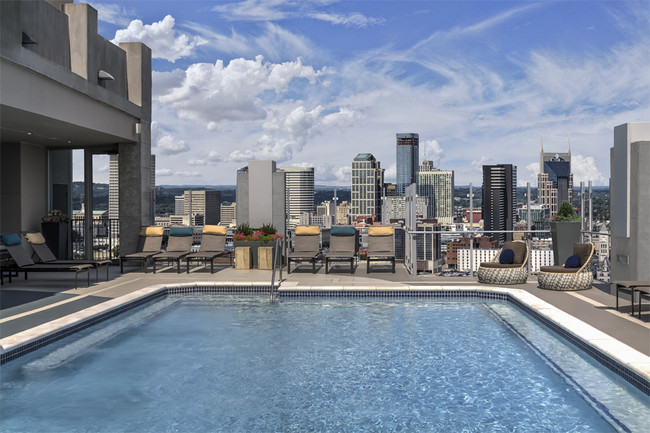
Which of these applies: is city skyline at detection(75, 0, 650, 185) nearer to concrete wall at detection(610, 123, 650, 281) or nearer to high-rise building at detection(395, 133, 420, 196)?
concrete wall at detection(610, 123, 650, 281)

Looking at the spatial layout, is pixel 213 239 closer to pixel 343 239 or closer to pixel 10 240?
pixel 343 239

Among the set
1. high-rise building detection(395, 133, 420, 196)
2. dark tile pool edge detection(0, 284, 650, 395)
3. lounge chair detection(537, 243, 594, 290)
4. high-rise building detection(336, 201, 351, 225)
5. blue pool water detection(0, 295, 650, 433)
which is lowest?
blue pool water detection(0, 295, 650, 433)

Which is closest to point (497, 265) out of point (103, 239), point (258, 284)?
point (258, 284)

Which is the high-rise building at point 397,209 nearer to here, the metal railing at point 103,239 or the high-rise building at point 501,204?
the high-rise building at point 501,204

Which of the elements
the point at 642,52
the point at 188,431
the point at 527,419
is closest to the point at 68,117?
the point at 188,431

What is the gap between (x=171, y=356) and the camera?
5.38 meters

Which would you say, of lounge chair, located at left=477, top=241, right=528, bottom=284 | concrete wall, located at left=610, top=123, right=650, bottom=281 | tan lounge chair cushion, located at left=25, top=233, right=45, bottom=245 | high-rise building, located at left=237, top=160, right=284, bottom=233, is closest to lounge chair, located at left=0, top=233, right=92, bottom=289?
tan lounge chair cushion, located at left=25, top=233, right=45, bottom=245

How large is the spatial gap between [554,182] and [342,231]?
692cm

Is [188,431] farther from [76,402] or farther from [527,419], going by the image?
[527,419]

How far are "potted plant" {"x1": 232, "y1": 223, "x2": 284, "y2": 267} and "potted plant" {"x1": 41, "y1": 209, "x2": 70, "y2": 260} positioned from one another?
13.2 ft

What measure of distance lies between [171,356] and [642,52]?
52.5 feet

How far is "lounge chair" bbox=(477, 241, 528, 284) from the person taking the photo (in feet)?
27.7

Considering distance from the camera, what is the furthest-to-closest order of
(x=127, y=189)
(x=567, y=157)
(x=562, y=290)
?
(x=567, y=157) → (x=127, y=189) → (x=562, y=290)

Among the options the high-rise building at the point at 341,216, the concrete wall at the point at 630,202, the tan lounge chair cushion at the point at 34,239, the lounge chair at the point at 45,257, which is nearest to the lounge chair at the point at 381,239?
the high-rise building at the point at 341,216
